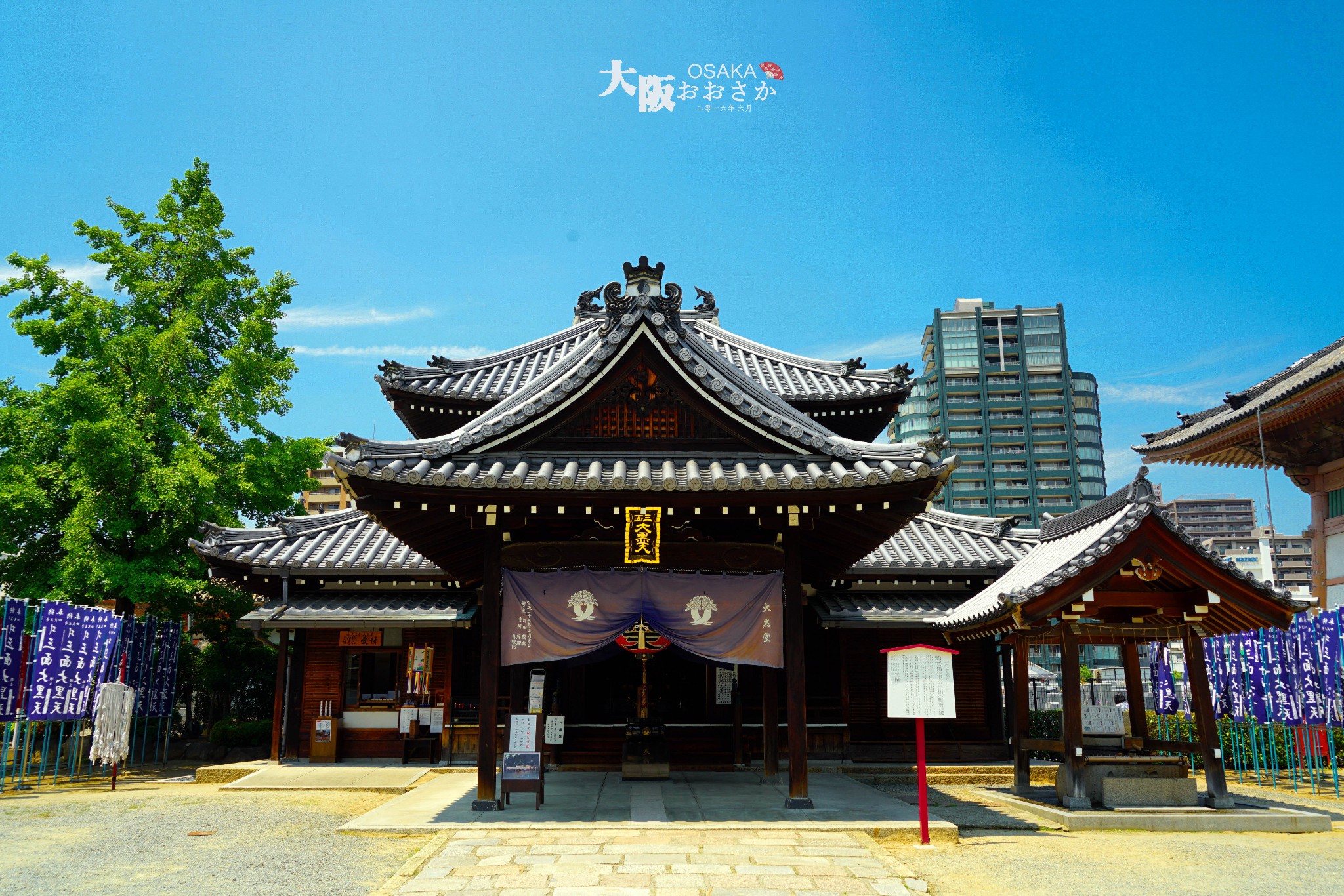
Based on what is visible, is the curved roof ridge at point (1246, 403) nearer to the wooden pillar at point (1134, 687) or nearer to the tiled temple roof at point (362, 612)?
the wooden pillar at point (1134, 687)

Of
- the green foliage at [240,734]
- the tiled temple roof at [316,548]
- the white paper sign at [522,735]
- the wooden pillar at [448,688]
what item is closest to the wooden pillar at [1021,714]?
the white paper sign at [522,735]

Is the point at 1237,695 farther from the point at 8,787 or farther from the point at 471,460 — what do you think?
the point at 8,787

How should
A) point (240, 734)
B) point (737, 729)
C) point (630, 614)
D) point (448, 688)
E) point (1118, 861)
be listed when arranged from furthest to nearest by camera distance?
point (240, 734), point (448, 688), point (737, 729), point (630, 614), point (1118, 861)

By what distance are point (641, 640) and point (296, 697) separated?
908 cm

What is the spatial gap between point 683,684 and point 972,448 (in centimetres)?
8561

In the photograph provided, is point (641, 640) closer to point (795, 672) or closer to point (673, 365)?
point (795, 672)

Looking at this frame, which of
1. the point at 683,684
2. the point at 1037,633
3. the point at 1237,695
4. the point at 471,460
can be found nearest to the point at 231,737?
the point at 683,684

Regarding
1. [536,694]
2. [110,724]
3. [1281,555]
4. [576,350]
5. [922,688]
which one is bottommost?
[110,724]

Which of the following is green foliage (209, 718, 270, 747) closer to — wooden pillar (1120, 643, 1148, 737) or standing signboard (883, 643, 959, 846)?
standing signboard (883, 643, 959, 846)

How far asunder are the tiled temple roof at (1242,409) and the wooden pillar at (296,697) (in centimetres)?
2309

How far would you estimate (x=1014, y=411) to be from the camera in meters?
98.2

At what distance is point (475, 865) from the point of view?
9234mm

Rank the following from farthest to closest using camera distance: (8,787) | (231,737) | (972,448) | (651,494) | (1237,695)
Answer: (972,448)
(231,737)
(1237,695)
(8,787)
(651,494)

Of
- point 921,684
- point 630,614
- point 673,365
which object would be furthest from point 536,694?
point 921,684
